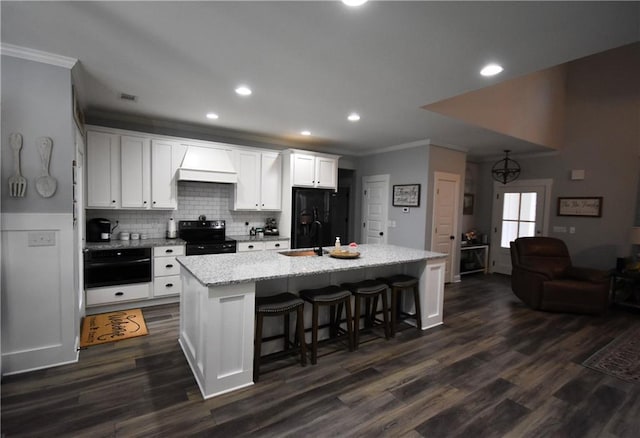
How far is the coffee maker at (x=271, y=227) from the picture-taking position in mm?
5262

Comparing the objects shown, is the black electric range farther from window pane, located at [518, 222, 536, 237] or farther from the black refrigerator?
window pane, located at [518, 222, 536, 237]

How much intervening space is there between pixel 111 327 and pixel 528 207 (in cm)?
721

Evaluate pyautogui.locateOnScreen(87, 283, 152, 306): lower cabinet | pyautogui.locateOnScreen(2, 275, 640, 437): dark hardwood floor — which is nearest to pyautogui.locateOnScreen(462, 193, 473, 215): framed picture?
pyautogui.locateOnScreen(2, 275, 640, 437): dark hardwood floor

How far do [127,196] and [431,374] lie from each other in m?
4.10

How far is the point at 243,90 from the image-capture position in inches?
121

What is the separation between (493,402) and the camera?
223 cm

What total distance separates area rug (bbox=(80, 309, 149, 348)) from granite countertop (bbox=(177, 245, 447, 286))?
3.59 feet

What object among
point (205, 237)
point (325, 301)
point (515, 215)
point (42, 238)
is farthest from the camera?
point (515, 215)

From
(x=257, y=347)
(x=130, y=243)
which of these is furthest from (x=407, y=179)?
(x=130, y=243)

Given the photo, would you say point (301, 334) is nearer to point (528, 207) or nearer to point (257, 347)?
point (257, 347)

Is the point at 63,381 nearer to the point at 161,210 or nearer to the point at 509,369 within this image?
the point at 161,210

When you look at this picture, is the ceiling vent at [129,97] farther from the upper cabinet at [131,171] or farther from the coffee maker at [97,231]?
the coffee maker at [97,231]

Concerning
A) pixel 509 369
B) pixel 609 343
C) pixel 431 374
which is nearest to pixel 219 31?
pixel 431 374

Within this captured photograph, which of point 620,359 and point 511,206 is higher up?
point 511,206
